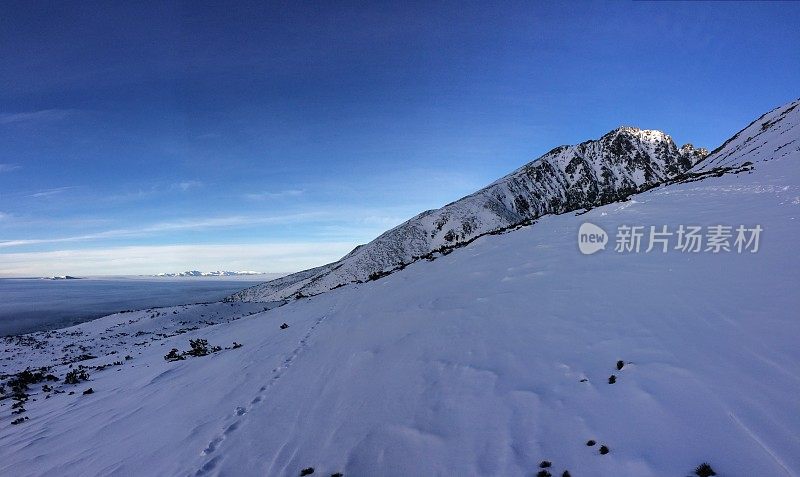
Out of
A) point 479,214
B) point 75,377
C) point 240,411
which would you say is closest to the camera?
point 240,411

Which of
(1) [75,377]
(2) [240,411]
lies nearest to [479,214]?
(1) [75,377]

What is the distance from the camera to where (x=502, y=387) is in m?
7.66

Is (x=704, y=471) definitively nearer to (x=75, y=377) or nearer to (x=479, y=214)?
(x=75, y=377)

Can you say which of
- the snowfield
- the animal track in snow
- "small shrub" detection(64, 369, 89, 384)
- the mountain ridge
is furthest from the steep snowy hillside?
the animal track in snow

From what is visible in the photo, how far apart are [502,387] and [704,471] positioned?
3384 mm

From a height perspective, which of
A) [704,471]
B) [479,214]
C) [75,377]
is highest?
[479,214]

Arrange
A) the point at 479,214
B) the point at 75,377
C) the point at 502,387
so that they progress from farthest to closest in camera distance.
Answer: the point at 479,214
the point at 75,377
the point at 502,387

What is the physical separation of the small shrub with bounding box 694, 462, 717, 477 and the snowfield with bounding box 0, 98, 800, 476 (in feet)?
0.31

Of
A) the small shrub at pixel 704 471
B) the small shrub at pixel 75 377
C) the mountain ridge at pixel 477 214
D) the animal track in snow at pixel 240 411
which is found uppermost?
the mountain ridge at pixel 477 214

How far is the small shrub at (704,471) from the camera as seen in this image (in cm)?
483

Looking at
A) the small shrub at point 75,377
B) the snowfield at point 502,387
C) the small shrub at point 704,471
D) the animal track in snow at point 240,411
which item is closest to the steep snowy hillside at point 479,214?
the small shrub at point 75,377

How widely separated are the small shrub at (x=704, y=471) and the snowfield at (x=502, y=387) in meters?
0.10

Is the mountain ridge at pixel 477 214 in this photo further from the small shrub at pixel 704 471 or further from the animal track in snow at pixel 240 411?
the small shrub at pixel 704 471

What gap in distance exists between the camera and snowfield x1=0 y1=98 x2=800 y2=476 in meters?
5.83
